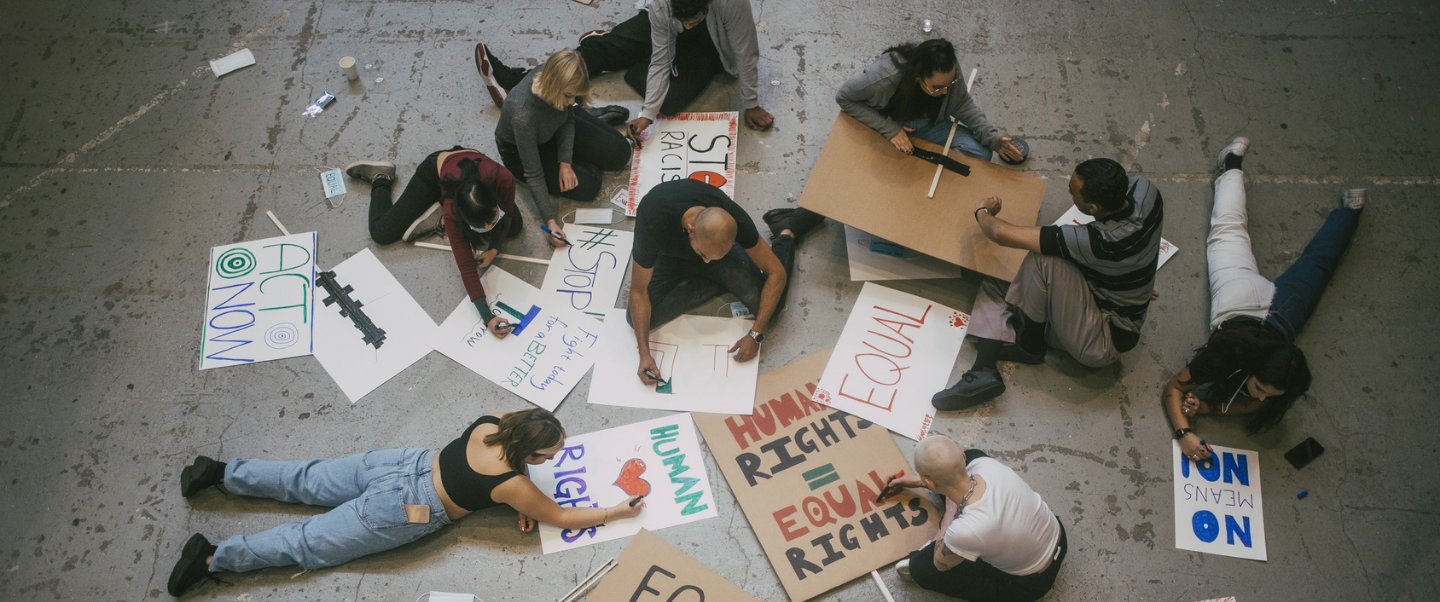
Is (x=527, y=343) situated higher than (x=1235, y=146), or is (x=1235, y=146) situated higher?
(x=1235, y=146)

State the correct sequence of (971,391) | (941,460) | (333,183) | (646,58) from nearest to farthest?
1. (941,460)
2. (971,391)
3. (333,183)
4. (646,58)

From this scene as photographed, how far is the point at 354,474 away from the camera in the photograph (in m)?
3.27

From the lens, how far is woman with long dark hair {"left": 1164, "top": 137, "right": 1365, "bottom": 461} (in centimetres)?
308

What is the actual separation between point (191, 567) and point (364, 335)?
1118 millimetres

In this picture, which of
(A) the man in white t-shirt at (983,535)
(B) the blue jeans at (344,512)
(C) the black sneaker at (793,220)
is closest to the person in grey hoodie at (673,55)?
(C) the black sneaker at (793,220)

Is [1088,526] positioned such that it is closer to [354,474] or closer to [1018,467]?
[1018,467]

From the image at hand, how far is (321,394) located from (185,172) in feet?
5.04

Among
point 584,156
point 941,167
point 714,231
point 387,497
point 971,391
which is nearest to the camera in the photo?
point 714,231

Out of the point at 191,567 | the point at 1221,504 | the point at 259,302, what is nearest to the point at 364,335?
the point at 259,302

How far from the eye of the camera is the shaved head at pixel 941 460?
111 inches

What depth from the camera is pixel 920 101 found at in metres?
3.57

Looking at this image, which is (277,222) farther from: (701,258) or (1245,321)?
(1245,321)

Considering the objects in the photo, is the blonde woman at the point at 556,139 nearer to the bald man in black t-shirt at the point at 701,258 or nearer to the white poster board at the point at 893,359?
the bald man in black t-shirt at the point at 701,258

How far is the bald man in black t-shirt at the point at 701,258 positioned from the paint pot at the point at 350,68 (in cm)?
203
